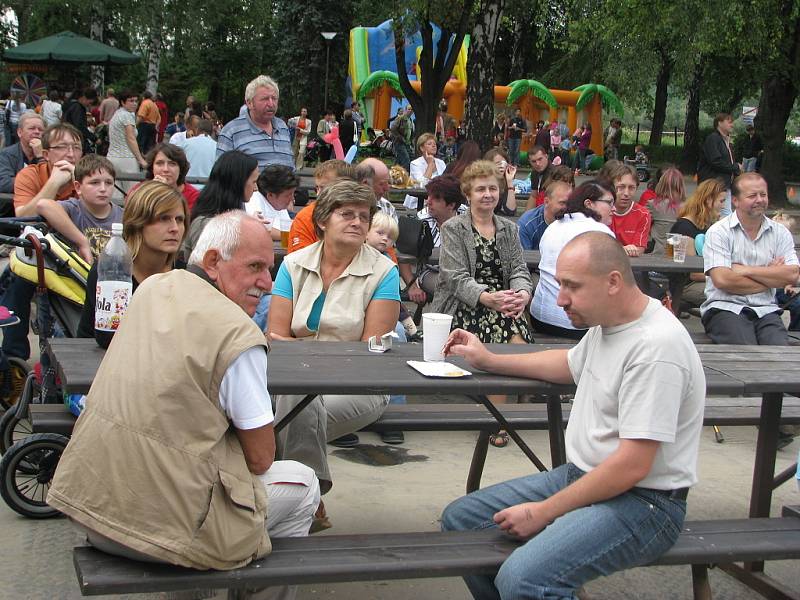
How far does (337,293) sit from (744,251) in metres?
3.01

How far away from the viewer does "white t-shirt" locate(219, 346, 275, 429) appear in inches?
102

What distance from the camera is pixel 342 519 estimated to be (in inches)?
180

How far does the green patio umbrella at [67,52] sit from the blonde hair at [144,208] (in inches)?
1058

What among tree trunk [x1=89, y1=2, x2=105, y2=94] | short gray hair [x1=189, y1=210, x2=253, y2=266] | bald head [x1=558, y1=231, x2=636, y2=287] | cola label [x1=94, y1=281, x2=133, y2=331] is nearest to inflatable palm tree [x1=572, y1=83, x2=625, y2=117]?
tree trunk [x1=89, y1=2, x2=105, y2=94]

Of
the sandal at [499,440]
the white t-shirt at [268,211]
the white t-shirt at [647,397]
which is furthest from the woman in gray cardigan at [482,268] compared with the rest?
the white t-shirt at [647,397]

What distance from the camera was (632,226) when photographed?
8.25m

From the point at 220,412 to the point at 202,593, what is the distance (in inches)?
22.2

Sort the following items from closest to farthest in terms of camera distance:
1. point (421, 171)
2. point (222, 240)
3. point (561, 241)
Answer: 1. point (222, 240)
2. point (561, 241)
3. point (421, 171)

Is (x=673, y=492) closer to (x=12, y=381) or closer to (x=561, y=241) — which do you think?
(x=561, y=241)

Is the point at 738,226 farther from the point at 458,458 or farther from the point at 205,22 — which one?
the point at 205,22

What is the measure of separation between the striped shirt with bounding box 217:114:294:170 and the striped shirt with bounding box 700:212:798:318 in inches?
137

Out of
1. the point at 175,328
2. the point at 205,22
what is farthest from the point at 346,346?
the point at 205,22

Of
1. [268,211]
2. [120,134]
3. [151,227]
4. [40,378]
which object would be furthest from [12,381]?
[120,134]

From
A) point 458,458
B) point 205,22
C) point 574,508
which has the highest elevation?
point 205,22
